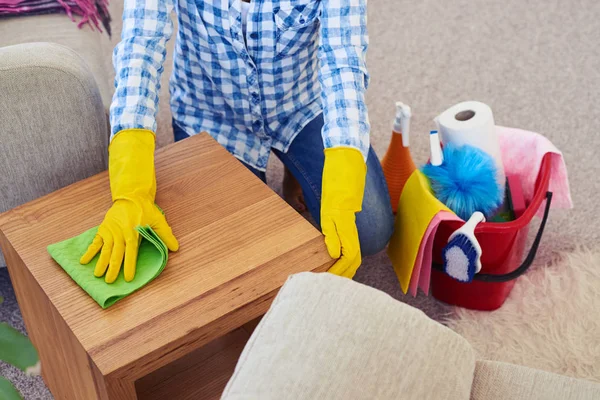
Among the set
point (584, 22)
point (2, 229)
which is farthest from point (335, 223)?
point (584, 22)

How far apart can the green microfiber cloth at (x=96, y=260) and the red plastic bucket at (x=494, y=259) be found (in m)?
0.55

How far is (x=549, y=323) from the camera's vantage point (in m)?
1.35

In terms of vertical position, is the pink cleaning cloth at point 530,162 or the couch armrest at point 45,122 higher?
the couch armrest at point 45,122

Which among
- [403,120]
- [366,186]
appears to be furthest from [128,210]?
[403,120]

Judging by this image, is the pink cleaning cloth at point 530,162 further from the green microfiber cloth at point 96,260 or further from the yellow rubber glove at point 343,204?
the green microfiber cloth at point 96,260

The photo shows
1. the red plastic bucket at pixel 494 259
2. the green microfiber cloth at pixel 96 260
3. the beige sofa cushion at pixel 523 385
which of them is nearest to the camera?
the beige sofa cushion at pixel 523 385

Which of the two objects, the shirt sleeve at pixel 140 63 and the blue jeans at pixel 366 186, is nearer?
the shirt sleeve at pixel 140 63

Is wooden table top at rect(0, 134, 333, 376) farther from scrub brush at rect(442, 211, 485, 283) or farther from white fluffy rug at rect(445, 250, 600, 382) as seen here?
white fluffy rug at rect(445, 250, 600, 382)

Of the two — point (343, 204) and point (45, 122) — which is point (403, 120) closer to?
point (343, 204)

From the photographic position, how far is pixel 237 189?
→ 3.54 feet

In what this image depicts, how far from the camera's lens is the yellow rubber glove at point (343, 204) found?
3.30 feet

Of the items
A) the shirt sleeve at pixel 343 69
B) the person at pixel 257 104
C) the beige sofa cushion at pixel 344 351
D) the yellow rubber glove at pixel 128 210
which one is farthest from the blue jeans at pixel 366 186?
the beige sofa cushion at pixel 344 351

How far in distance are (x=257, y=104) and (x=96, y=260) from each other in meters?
0.48

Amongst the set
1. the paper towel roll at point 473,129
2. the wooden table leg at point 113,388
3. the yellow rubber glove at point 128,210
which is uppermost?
the yellow rubber glove at point 128,210
